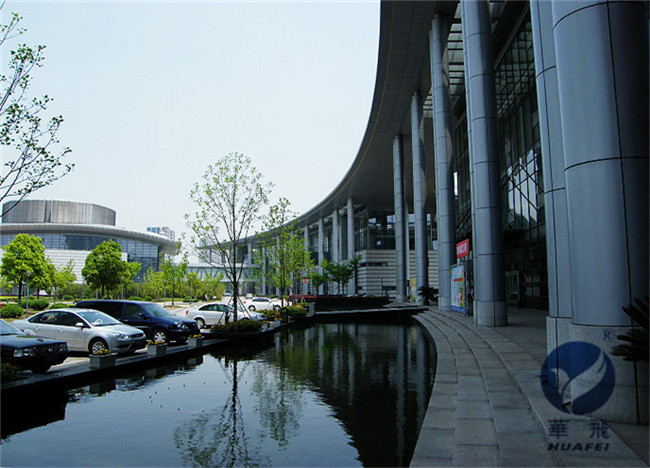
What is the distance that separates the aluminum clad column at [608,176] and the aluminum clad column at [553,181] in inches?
79.8

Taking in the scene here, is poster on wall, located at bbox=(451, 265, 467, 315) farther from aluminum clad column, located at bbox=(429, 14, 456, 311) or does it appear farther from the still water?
the still water

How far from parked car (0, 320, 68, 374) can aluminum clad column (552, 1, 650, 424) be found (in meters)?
11.2

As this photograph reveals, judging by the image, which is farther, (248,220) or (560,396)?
(248,220)

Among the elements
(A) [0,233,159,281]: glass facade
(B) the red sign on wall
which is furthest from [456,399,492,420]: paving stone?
(A) [0,233,159,281]: glass facade

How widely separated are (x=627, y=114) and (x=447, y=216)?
2411cm

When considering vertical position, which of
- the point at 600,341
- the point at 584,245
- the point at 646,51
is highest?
the point at 646,51

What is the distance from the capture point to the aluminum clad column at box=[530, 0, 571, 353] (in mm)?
8648

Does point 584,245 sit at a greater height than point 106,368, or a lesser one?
greater

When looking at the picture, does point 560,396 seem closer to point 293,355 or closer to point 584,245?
point 584,245

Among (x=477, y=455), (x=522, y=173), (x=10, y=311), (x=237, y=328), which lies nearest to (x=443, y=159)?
(x=522, y=173)

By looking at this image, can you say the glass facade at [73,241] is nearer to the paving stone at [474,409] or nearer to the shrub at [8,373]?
the shrub at [8,373]

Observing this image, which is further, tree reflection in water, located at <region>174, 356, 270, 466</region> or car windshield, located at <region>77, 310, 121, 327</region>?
car windshield, located at <region>77, 310, 121, 327</region>

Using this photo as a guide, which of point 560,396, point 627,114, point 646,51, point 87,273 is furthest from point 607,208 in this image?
point 87,273

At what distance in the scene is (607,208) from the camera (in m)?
6.33
